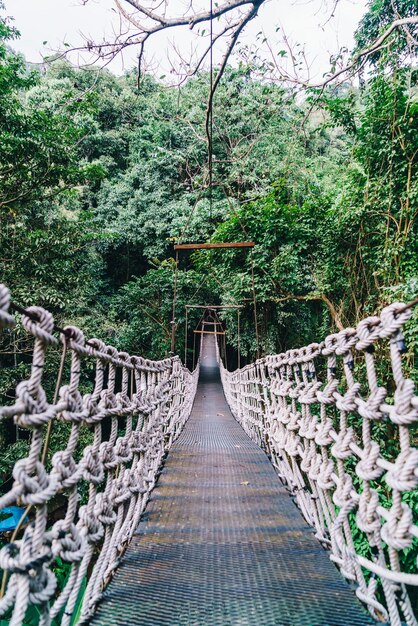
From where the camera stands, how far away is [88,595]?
2.21 ft

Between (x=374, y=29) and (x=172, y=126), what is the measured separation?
606 centimetres

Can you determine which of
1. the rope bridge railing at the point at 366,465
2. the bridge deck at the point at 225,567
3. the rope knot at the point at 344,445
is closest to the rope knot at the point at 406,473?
the rope bridge railing at the point at 366,465

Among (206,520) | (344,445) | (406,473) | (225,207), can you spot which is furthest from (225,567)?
(225,207)

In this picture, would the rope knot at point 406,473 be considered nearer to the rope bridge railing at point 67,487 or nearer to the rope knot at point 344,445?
the rope knot at point 344,445

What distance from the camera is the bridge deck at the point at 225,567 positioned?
65cm

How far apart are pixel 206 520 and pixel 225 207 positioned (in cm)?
776

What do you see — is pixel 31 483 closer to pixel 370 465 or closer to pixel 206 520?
pixel 370 465

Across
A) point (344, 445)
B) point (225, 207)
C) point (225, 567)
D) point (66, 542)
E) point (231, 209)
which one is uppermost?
point (225, 207)

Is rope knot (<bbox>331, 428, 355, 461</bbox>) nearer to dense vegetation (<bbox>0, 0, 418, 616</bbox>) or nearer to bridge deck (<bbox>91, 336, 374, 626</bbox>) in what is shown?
bridge deck (<bbox>91, 336, 374, 626</bbox>)

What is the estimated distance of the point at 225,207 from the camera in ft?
26.8

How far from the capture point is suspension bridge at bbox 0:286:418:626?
506mm

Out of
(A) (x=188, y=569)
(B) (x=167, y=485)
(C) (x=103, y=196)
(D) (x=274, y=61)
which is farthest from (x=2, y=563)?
(C) (x=103, y=196)

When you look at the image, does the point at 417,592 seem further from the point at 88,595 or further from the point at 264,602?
the point at 88,595

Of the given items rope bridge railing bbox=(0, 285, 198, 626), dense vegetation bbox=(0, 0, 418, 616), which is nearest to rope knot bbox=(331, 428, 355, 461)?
rope bridge railing bbox=(0, 285, 198, 626)
